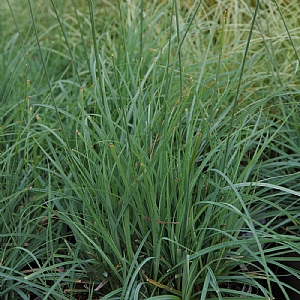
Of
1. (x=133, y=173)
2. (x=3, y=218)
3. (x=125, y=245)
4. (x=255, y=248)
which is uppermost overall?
(x=133, y=173)

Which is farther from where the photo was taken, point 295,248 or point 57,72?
point 57,72

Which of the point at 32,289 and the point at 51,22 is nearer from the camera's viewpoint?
the point at 32,289

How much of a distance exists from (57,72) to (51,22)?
71 centimetres

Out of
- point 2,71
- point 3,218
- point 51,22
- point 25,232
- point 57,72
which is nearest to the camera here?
point 3,218

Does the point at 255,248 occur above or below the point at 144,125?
below

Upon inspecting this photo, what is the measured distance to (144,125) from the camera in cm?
158

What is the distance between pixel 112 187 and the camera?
4.56 feet

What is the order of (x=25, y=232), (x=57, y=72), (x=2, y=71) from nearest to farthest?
(x=25, y=232) → (x=2, y=71) → (x=57, y=72)

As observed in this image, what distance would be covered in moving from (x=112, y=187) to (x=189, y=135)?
0.95 feet

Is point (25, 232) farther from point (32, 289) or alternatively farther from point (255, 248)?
point (255, 248)

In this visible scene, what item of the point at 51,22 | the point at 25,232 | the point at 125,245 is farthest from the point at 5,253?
the point at 51,22

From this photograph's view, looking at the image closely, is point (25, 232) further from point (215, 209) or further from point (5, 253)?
point (215, 209)

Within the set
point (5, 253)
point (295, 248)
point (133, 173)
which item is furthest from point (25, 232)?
point (295, 248)

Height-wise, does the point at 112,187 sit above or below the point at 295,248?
above
